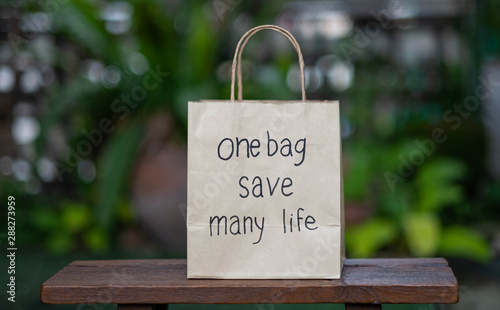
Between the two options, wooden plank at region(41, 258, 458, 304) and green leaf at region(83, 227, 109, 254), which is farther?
green leaf at region(83, 227, 109, 254)

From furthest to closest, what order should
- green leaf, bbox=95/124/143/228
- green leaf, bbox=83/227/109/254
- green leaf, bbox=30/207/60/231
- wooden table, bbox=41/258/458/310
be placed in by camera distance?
green leaf, bbox=30/207/60/231, green leaf, bbox=83/227/109/254, green leaf, bbox=95/124/143/228, wooden table, bbox=41/258/458/310

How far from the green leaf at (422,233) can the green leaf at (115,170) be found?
1.32 metres

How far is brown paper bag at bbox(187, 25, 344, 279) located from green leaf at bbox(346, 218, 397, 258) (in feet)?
5.56

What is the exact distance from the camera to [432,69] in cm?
436

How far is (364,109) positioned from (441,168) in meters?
0.79

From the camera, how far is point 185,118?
2.96 metres

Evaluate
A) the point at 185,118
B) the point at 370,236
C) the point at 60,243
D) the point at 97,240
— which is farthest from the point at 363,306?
the point at 60,243

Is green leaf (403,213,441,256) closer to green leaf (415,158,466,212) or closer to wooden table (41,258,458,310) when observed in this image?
green leaf (415,158,466,212)

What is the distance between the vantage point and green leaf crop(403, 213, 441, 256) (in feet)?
8.97

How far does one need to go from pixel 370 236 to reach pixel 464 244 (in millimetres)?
400

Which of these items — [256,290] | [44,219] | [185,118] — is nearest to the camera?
[256,290]

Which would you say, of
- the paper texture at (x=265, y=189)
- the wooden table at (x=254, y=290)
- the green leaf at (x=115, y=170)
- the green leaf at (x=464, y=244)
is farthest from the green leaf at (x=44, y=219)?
the paper texture at (x=265, y=189)

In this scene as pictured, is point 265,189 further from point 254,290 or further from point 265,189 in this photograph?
point 254,290

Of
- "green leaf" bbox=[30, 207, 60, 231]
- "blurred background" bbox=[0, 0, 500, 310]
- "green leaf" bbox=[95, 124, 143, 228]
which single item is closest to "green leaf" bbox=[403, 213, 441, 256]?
"blurred background" bbox=[0, 0, 500, 310]
